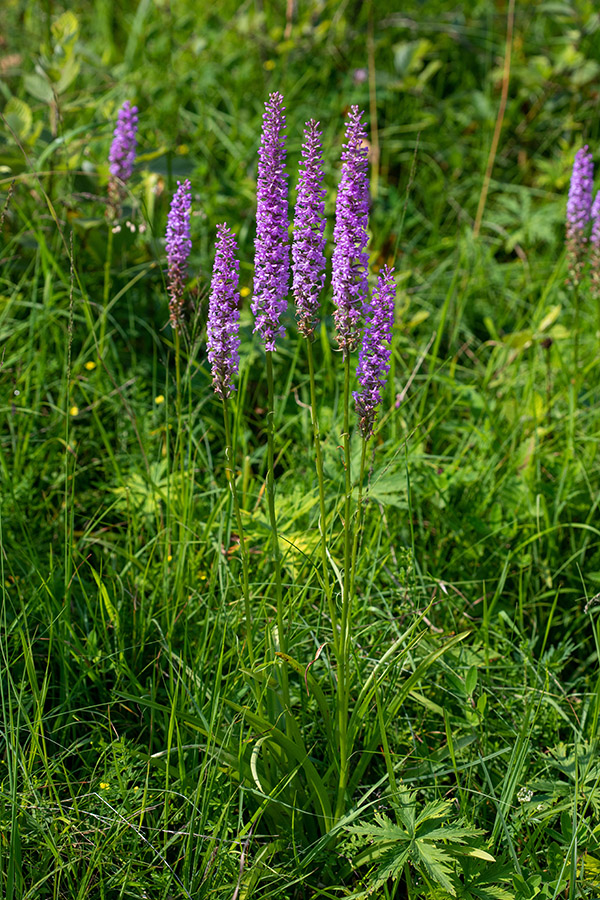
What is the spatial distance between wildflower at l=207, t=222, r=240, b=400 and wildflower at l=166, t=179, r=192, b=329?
16.2 inches

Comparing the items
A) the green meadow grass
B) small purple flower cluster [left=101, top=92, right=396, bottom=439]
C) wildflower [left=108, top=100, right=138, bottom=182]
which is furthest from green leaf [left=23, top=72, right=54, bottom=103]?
small purple flower cluster [left=101, top=92, right=396, bottom=439]

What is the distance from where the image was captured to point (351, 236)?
61.8 inches

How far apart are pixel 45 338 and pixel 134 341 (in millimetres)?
434

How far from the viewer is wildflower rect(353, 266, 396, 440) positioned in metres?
1.66

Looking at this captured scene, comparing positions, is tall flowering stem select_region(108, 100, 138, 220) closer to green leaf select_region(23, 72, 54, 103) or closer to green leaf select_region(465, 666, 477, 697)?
green leaf select_region(23, 72, 54, 103)

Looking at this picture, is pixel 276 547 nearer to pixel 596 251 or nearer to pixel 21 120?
pixel 596 251

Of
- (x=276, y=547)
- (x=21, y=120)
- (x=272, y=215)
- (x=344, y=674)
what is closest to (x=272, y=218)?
(x=272, y=215)

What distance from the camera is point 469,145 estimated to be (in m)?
4.98

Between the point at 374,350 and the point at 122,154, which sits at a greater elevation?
the point at 122,154

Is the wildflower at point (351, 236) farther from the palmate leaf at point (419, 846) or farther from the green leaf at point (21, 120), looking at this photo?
the green leaf at point (21, 120)

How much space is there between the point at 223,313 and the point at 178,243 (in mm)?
524

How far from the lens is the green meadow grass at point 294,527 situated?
184cm

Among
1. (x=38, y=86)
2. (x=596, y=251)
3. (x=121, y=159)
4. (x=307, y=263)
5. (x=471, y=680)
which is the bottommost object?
(x=471, y=680)

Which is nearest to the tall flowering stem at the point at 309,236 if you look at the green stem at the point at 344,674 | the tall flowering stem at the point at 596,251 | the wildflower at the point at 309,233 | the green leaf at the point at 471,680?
the wildflower at the point at 309,233
